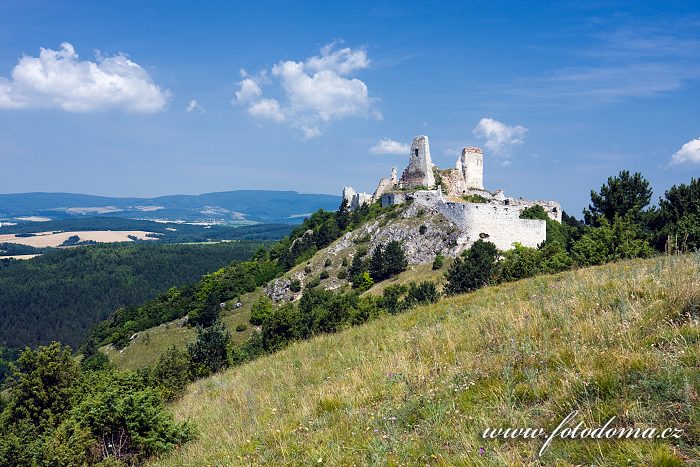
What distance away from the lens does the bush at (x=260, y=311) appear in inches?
2076

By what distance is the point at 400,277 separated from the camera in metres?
48.2

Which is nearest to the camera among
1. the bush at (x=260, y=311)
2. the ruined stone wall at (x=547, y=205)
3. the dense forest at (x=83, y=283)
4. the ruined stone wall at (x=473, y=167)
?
the bush at (x=260, y=311)

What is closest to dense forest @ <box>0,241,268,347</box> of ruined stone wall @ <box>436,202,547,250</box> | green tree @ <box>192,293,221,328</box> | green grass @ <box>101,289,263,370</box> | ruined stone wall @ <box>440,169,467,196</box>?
green grass @ <box>101,289,263,370</box>

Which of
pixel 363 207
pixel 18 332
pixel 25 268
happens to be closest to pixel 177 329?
pixel 363 207

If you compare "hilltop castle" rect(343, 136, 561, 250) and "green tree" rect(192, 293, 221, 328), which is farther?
"green tree" rect(192, 293, 221, 328)

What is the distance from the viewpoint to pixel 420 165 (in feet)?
192

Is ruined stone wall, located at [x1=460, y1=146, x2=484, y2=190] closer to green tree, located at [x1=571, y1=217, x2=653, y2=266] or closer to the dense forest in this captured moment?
green tree, located at [x1=571, y1=217, x2=653, y2=266]

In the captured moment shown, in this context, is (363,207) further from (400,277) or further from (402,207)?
(400,277)

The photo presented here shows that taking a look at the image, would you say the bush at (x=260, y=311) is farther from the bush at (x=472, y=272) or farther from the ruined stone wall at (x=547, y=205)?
the ruined stone wall at (x=547, y=205)

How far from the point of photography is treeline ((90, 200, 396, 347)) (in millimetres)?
67250

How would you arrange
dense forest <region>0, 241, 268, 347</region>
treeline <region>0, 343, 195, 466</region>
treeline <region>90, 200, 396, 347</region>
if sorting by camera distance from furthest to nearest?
dense forest <region>0, 241, 268, 347</region>
treeline <region>90, 200, 396, 347</region>
treeline <region>0, 343, 195, 466</region>

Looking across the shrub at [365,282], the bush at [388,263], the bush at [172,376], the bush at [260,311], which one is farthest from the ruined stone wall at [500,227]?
the bush at [172,376]

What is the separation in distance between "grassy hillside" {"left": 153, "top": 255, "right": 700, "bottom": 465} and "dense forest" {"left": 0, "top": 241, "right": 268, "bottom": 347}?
12796cm

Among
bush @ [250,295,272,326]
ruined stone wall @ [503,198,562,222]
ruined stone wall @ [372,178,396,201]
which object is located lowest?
bush @ [250,295,272,326]
